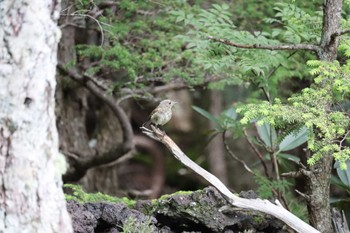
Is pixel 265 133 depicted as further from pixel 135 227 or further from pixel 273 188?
pixel 135 227

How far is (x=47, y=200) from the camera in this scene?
3533 millimetres

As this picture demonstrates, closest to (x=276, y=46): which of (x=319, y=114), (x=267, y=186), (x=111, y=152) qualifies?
(x=319, y=114)

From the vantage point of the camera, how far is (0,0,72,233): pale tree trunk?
3.42 metres

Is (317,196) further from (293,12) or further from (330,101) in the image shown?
(293,12)

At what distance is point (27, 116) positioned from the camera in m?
3.44

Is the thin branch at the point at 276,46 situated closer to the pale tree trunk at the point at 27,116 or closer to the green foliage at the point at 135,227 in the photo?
the green foliage at the point at 135,227

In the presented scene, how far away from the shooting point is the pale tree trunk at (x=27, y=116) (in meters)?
3.42

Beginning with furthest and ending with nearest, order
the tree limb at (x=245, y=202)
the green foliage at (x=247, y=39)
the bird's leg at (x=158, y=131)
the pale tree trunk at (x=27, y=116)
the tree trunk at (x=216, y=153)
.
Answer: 1. the tree trunk at (x=216, y=153)
2. the green foliage at (x=247, y=39)
3. the bird's leg at (x=158, y=131)
4. the tree limb at (x=245, y=202)
5. the pale tree trunk at (x=27, y=116)

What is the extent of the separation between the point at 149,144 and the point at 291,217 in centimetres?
701

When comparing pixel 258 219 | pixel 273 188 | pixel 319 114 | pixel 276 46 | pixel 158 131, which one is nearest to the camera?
pixel 319 114

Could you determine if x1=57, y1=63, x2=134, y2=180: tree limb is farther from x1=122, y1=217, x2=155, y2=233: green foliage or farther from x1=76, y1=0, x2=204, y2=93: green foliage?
x1=122, y1=217, x2=155, y2=233: green foliage

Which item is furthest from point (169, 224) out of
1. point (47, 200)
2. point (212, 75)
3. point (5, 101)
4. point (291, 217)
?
point (212, 75)

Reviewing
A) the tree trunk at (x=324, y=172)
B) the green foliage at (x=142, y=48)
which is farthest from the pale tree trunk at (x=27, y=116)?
the green foliage at (x=142, y=48)

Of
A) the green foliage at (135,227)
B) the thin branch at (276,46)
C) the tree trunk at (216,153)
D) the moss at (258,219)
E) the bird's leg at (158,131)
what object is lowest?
the tree trunk at (216,153)
